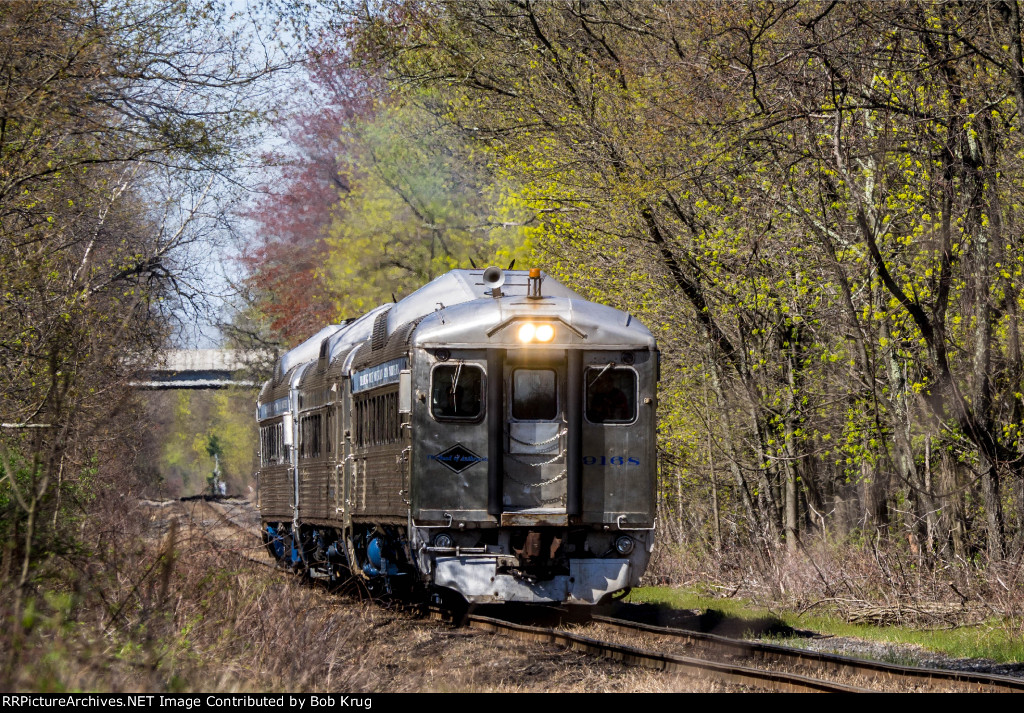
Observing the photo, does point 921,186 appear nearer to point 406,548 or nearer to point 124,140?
point 406,548

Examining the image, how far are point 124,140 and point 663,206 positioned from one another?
336 inches

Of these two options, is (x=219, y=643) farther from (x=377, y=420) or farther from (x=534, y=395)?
(x=377, y=420)

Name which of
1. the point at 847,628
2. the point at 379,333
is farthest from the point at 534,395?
the point at 847,628

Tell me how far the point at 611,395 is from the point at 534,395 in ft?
2.52

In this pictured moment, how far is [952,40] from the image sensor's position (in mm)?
14789

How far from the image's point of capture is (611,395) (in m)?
12.7

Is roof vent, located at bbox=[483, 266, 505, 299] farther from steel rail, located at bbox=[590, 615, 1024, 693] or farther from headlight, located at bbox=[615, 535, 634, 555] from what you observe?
steel rail, located at bbox=[590, 615, 1024, 693]

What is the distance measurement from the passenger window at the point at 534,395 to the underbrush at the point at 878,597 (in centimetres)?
366

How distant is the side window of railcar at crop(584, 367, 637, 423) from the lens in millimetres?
12641

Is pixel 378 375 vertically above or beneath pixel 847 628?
above

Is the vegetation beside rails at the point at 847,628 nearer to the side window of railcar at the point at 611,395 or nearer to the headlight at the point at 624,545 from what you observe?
the headlight at the point at 624,545

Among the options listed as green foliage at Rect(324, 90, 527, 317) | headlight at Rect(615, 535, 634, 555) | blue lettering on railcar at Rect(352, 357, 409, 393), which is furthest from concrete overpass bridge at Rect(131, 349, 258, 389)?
headlight at Rect(615, 535, 634, 555)
